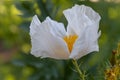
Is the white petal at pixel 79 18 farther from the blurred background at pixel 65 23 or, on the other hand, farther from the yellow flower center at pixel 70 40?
the blurred background at pixel 65 23

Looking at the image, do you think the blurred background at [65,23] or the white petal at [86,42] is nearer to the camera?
the white petal at [86,42]

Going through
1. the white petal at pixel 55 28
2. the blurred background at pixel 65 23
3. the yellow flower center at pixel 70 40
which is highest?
the white petal at pixel 55 28

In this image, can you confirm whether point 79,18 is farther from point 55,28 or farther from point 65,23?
point 65,23

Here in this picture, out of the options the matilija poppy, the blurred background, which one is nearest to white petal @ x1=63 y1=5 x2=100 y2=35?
the matilija poppy

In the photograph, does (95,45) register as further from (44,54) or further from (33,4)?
(33,4)

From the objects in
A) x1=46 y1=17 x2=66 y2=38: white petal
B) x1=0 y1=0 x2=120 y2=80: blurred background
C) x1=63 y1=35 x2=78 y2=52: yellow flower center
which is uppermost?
x1=46 y1=17 x2=66 y2=38: white petal

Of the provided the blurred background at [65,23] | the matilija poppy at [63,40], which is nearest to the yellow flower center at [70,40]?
the matilija poppy at [63,40]

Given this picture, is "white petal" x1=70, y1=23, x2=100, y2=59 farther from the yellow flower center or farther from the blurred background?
the blurred background
